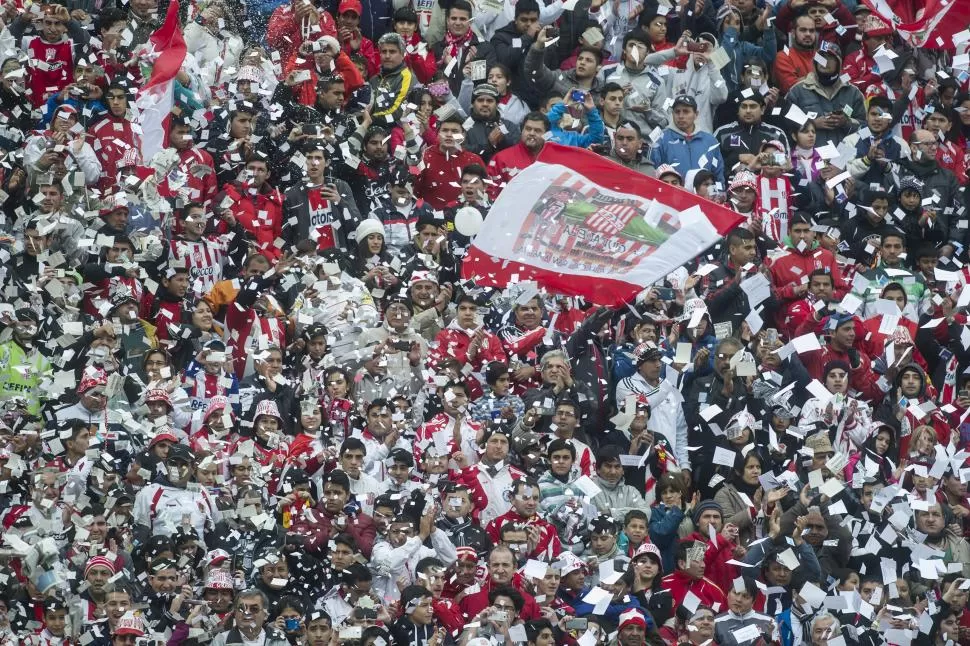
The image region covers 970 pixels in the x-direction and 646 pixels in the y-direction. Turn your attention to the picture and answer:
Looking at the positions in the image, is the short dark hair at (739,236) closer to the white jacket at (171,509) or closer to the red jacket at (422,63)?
the red jacket at (422,63)

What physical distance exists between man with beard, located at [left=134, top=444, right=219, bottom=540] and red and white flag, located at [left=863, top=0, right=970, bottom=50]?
858 cm

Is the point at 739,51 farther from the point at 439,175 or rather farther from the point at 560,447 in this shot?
the point at 560,447

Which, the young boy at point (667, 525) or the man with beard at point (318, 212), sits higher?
the man with beard at point (318, 212)

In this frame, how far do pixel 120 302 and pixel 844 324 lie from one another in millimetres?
5664

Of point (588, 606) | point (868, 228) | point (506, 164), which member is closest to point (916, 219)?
point (868, 228)

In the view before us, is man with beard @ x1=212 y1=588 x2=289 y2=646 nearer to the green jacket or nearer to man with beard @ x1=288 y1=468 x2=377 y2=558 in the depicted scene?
man with beard @ x1=288 y1=468 x2=377 y2=558

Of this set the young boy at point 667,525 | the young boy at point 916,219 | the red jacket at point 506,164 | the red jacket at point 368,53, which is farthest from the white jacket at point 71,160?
the young boy at point 916,219

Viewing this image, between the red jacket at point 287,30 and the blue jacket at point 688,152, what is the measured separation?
290cm

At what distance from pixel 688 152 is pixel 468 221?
2.06 metres

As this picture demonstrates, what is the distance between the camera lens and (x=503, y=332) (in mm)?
20750

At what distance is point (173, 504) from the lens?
18.9 m

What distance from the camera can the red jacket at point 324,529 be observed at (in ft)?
61.0

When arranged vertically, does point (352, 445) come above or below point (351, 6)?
below

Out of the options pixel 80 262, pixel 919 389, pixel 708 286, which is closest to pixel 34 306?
pixel 80 262
